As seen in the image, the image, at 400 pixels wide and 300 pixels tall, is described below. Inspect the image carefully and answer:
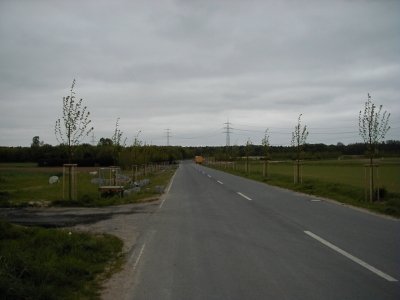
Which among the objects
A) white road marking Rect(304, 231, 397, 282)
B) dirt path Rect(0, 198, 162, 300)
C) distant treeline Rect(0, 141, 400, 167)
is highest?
distant treeline Rect(0, 141, 400, 167)

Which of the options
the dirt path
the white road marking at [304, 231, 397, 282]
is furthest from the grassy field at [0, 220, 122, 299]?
the white road marking at [304, 231, 397, 282]

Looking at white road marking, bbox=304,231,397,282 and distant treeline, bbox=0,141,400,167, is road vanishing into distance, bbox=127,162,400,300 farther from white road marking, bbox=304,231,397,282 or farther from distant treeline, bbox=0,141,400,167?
distant treeline, bbox=0,141,400,167

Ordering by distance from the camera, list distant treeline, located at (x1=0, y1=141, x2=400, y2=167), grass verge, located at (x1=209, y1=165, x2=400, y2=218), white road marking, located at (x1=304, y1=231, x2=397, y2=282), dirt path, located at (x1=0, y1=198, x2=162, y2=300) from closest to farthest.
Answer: white road marking, located at (x1=304, y1=231, x2=397, y2=282) → dirt path, located at (x1=0, y1=198, x2=162, y2=300) → grass verge, located at (x1=209, y1=165, x2=400, y2=218) → distant treeline, located at (x1=0, y1=141, x2=400, y2=167)

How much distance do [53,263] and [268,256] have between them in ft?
12.8

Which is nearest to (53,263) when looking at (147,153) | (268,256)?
(268,256)

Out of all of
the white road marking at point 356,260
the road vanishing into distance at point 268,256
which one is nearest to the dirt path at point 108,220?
the road vanishing into distance at point 268,256

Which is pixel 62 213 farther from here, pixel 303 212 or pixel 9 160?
pixel 9 160

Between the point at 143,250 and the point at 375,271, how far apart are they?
15.2 ft

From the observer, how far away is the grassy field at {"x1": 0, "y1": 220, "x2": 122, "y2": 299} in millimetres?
6391

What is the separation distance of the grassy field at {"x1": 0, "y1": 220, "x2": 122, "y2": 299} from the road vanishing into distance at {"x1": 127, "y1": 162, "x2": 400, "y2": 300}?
66cm

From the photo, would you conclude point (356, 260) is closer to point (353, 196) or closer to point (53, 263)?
point (53, 263)

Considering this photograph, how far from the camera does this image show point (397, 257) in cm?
856

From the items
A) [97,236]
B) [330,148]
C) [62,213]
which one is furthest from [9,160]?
[97,236]

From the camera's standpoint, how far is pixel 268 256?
29.1 feet
